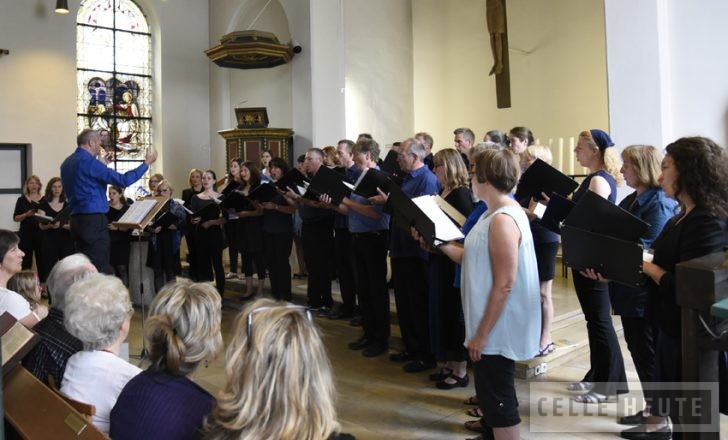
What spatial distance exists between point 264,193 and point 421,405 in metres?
2.78

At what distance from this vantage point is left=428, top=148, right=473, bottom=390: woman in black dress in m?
3.90

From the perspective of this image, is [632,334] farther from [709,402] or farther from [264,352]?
[264,352]

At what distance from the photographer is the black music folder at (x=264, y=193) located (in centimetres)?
570

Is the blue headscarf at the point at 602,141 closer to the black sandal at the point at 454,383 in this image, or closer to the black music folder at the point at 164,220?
the black sandal at the point at 454,383

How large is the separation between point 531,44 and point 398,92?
2317mm

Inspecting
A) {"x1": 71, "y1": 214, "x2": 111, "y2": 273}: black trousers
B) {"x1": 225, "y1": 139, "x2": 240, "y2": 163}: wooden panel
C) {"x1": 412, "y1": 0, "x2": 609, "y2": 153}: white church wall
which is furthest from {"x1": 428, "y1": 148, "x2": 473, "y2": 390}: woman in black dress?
{"x1": 412, "y1": 0, "x2": 609, "y2": 153}: white church wall

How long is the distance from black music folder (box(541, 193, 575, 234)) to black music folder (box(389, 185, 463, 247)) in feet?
1.89

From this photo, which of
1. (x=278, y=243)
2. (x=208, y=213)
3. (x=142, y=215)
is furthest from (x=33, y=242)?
(x=142, y=215)

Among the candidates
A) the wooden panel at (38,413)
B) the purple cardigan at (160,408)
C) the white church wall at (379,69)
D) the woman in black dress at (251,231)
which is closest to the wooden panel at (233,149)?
the white church wall at (379,69)

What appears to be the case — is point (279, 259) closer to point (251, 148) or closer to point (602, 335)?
point (251, 148)

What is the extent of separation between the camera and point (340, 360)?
4.65 metres

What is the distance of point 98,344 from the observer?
2.09 metres

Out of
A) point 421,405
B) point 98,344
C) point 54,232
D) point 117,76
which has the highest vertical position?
point 117,76

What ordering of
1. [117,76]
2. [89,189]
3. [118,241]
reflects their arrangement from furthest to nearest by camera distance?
[117,76] → [118,241] → [89,189]
